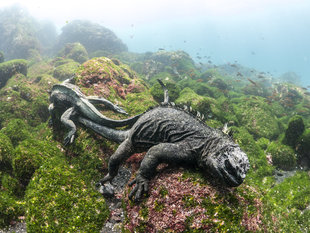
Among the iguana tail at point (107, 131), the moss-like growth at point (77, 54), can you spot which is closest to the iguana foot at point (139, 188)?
the iguana tail at point (107, 131)

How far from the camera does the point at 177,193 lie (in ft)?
9.39

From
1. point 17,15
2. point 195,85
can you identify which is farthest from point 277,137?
point 17,15

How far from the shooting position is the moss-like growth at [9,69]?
13.1m

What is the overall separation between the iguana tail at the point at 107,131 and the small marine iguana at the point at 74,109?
122 mm

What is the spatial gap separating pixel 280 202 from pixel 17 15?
5963 cm

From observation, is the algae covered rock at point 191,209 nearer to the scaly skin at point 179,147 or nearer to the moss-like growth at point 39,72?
the scaly skin at point 179,147

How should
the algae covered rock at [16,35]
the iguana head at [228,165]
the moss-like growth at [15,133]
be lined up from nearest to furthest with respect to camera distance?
the iguana head at [228,165], the moss-like growth at [15,133], the algae covered rock at [16,35]

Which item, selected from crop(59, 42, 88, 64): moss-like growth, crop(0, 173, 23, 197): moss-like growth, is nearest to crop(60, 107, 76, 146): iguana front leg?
crop(0, 173, 23, 197): moss-like growth

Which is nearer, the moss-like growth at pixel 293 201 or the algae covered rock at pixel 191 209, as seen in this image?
the algae covered rock at pixel 191 209

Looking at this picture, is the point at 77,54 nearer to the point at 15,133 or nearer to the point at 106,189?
the point at 15,133

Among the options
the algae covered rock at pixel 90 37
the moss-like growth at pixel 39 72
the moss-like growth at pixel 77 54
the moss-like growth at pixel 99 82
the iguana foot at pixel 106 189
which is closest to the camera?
the iguana foot at pixel 106 189

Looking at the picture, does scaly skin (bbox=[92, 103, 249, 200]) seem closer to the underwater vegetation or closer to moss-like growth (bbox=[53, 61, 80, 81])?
the underwater vegetation

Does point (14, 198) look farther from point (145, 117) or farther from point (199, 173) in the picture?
point (199, 173)

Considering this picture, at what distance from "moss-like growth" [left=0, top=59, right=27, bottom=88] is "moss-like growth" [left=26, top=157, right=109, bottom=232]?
12.8 m
